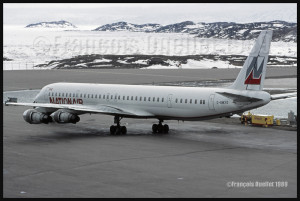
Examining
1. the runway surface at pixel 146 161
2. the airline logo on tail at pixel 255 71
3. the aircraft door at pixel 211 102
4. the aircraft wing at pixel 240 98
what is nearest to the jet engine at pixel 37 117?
the runway surface at pixel 146 161

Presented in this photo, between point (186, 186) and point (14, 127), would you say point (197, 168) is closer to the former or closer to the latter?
point (186, 186)

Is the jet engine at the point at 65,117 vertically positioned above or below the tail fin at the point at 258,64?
below

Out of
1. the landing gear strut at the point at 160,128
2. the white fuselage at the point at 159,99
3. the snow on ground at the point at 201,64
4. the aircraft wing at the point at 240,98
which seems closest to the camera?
the aircraft wing at the point at 240,98

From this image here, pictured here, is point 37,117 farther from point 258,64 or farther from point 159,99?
point 258,64

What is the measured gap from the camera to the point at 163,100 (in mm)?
42375

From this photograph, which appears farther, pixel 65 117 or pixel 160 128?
pixel 160 128

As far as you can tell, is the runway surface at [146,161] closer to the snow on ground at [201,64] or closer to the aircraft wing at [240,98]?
the aircraft wing at [240,98]

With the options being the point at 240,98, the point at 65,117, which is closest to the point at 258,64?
the point at 240,98

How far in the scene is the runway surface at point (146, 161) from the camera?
80.3ft

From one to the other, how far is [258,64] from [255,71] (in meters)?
0.56

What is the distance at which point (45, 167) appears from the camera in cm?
2942

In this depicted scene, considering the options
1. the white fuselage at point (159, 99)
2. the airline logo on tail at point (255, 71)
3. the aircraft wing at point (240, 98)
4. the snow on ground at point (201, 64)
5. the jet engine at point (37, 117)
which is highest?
the airline logo on tail at point (255, 71)

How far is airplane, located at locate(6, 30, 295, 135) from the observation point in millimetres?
39219

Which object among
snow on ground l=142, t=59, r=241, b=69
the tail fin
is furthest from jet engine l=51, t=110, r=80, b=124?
snow on ground l=142, t=59, r=241, b=69
